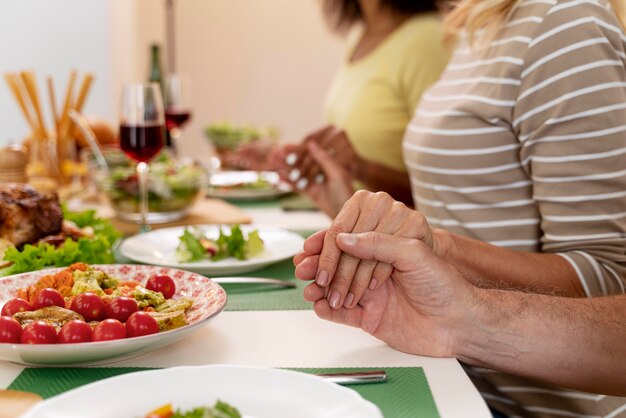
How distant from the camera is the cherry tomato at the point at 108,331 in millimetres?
898

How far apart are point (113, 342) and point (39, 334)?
0.28 ft

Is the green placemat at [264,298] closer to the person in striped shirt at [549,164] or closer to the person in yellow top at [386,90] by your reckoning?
the person in striped shirt at [549,164]

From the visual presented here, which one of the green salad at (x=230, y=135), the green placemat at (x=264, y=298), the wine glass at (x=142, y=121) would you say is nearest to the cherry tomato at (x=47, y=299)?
the green placemat at (x=264, y=298)

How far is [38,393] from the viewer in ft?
2.80

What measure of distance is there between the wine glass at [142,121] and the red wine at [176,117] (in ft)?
3.02

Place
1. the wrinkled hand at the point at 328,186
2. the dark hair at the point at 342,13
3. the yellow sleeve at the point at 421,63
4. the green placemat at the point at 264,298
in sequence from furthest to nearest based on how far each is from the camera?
1. the dark hair at the point at 342,13
2. the yellow sleeve at the point at 421,63
3. the wrinkled hand at the point at 328,186
4. the green placemat at the point at 264,298

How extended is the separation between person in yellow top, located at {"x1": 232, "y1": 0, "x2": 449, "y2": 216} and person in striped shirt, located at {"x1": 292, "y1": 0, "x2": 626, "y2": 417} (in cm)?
91

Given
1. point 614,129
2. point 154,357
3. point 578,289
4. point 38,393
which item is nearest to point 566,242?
point 578,289

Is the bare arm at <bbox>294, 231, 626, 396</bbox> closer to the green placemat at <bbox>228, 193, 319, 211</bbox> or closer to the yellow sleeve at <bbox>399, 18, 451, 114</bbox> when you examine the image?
the green placemat at <bbox>228, 193, 319, 211</bbox>

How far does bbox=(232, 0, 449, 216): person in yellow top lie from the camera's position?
2445 millimetres

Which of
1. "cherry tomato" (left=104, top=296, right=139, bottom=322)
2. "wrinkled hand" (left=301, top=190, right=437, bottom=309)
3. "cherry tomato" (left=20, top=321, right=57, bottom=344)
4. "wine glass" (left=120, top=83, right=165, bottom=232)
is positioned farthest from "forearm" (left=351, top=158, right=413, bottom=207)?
"cherry tomato" (left=20, top=321, right=57, bottom=344)

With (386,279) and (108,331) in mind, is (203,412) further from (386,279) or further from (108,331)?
(386,279)

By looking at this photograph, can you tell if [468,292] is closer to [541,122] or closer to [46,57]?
[541,122]

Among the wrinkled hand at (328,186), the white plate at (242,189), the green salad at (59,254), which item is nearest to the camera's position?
the green salad at (59,254)
